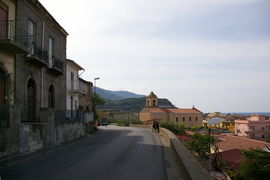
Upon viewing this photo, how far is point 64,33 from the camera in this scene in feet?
76.5

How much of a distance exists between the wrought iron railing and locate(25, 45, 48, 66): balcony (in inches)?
32.1

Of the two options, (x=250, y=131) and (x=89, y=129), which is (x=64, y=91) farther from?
(x=250, y=131)

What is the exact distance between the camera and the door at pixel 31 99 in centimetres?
1706

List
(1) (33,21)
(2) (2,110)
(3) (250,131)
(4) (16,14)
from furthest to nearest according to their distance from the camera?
(3) (250,131) < (1) (33,21) < (4) (16,14) < (2) (2,110)

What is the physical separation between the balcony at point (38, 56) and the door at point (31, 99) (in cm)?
134

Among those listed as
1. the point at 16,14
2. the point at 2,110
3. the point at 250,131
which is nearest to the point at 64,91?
the point at 16,14

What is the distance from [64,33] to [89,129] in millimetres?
10453

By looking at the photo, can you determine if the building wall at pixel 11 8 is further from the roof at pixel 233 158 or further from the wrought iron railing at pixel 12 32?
the roof at pixel 233 158

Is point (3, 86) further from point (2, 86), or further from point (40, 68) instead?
point (40, 68)

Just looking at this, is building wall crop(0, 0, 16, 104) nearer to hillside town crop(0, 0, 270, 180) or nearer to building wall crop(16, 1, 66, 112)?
hillside town crop(0, 0, 270, 180)

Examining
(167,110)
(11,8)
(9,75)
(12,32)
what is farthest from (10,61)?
(167,110)

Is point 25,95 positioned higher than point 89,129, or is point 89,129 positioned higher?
point 25,95

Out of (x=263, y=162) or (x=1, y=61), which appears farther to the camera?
(x=1, y=61)

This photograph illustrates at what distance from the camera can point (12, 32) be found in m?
14.3
